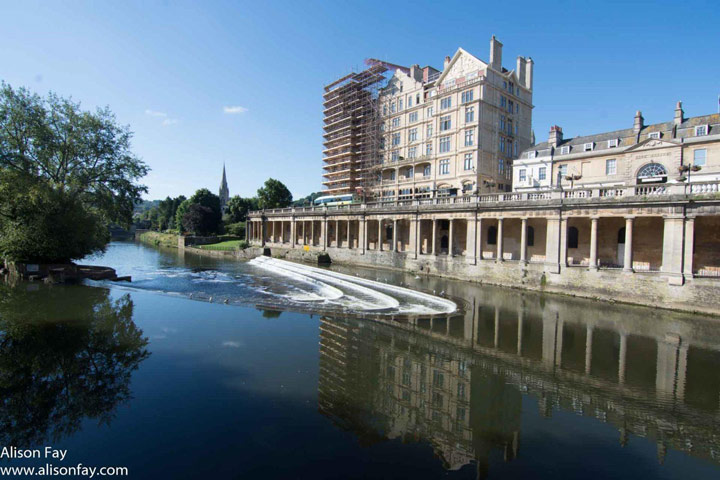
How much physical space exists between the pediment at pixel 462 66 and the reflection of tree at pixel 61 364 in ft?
145

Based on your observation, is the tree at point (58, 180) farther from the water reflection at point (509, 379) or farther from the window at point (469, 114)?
the window at point (469, 114)

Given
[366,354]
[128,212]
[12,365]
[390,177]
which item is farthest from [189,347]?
[390,177]

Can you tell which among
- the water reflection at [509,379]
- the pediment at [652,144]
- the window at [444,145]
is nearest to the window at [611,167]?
the pediment at [652,144]

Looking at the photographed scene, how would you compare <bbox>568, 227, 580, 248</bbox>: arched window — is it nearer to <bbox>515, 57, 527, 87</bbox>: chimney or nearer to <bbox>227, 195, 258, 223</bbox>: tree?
<bbox>515, 57, 527, 87</bbox>: chimney

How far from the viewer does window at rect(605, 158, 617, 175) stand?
35875mm

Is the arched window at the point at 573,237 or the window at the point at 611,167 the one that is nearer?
the arched window at the point at 573,237

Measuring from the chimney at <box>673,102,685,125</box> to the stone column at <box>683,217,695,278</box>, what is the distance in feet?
60.4

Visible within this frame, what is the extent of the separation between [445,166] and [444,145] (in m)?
2.86

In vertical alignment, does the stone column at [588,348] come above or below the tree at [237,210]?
below

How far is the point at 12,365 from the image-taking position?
1090 centimetres

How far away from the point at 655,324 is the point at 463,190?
29.4 m

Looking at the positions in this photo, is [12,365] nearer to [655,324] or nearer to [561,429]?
[561,429]

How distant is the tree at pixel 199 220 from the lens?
79.2 meters

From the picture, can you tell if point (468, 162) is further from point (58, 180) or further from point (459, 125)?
point (58, 180)
